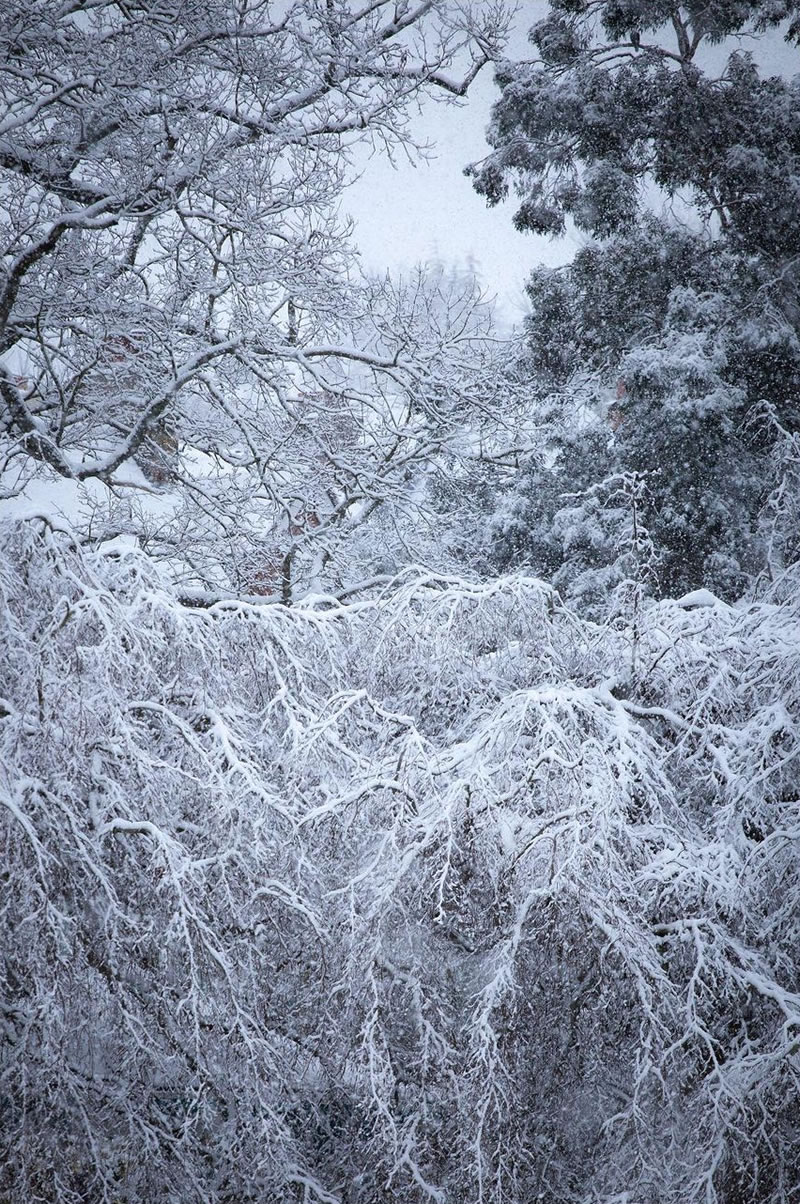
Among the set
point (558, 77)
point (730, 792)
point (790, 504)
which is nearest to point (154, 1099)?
point (730, 792)

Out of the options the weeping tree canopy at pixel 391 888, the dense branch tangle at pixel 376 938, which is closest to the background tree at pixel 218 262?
the weeping tree canopy at pixel 391 888

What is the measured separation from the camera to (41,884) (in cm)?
268

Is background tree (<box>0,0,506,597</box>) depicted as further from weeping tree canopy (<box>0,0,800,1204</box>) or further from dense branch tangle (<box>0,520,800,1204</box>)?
dense branch tangle (<box>0,520,800,1204</box>)

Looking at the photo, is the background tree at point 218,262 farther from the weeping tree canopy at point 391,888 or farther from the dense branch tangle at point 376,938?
the dense branch tangle at point 376,938

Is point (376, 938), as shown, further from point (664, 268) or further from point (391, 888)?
point (664, 268)

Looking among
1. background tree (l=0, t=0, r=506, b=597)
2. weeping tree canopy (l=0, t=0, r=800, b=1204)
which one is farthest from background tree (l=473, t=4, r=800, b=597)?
weeping tree canopy (l=0, t=0, r=800, b=1204)

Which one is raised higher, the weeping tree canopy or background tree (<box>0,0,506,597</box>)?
background tree (<box>0,0,506,597</box>)

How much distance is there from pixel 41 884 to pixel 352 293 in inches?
227

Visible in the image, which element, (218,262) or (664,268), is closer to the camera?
(218,262)

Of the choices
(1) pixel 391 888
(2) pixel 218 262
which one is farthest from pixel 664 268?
(1) pixel 391 888

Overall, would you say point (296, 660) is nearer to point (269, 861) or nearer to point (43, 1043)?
point (269, 861)

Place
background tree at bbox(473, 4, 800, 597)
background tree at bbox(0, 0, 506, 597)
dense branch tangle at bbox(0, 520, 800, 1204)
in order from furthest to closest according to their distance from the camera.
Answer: background tree at bbox(473, 4, 800, 597) < background tree at bbox(0, 0, 506, 597) < dense branch tangle at bbox(0, 520, 800, 1204)

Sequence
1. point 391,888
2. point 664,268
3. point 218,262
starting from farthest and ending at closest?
1. point 664,268
2. point 218,262
3. point 391,888

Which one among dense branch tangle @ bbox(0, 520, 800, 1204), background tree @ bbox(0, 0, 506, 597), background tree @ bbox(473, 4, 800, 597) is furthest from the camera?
background tree @ bbox(473, 4, 800, 597)
